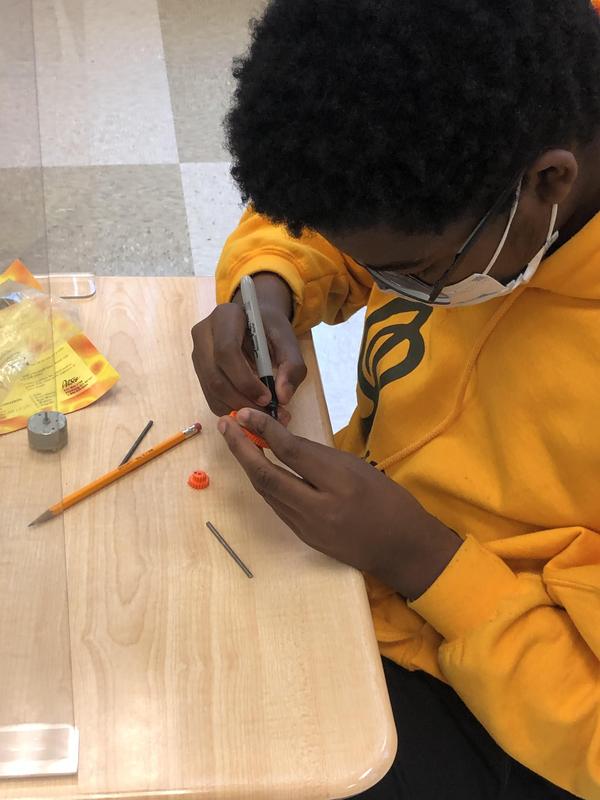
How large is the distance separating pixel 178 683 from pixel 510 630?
274 mm

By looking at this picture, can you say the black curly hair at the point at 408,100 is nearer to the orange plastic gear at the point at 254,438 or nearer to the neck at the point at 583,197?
the neck at the point at 583,197

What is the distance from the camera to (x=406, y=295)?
0.73 m

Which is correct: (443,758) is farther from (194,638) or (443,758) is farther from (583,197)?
(583,197)

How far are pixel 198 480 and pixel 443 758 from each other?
0.35 m

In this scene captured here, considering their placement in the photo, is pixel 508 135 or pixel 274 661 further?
pixel 274 661

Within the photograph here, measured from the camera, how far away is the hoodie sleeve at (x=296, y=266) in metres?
0.94

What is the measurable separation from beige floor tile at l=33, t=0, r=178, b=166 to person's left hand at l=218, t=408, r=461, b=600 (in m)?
1.77

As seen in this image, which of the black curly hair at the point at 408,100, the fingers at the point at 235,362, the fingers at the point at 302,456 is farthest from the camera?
the fingers at the point at 235,362

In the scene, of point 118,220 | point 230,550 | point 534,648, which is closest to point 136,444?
point 230,550

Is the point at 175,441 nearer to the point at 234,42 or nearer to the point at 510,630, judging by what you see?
the point at 510,630

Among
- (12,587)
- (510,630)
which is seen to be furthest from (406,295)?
(12,587)

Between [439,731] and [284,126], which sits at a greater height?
[284,126]

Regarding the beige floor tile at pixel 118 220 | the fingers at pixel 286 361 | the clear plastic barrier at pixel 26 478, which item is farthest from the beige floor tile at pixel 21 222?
the beige floor tile at pixel 118 220

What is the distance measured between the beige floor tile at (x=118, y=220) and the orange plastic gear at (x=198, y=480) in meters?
1.26
